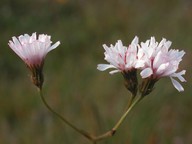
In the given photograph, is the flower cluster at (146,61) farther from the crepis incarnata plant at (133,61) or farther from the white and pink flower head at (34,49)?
the white and pink flower head at (34,49)

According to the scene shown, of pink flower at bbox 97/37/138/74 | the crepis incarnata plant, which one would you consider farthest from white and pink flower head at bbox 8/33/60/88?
pink flower at bbox 97/37/138/74

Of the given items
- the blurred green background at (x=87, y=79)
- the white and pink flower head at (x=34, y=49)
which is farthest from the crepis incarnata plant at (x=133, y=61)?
the blurred green background at (x=87, y=79)

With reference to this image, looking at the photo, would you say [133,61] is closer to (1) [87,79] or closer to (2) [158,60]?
(2) [158,60]

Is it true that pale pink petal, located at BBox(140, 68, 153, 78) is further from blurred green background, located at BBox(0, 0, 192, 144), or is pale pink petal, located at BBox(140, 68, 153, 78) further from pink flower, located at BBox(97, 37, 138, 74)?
blurred green background, located at BBox(0, 0, 192, 144)

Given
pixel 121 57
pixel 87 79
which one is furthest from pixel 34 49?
pixel 87 79

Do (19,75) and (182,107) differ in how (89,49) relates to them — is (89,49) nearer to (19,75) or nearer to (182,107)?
(19,75)

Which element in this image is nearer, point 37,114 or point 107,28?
point 37,114

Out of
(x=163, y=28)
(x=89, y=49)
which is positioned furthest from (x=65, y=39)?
(x=163, y=28)
